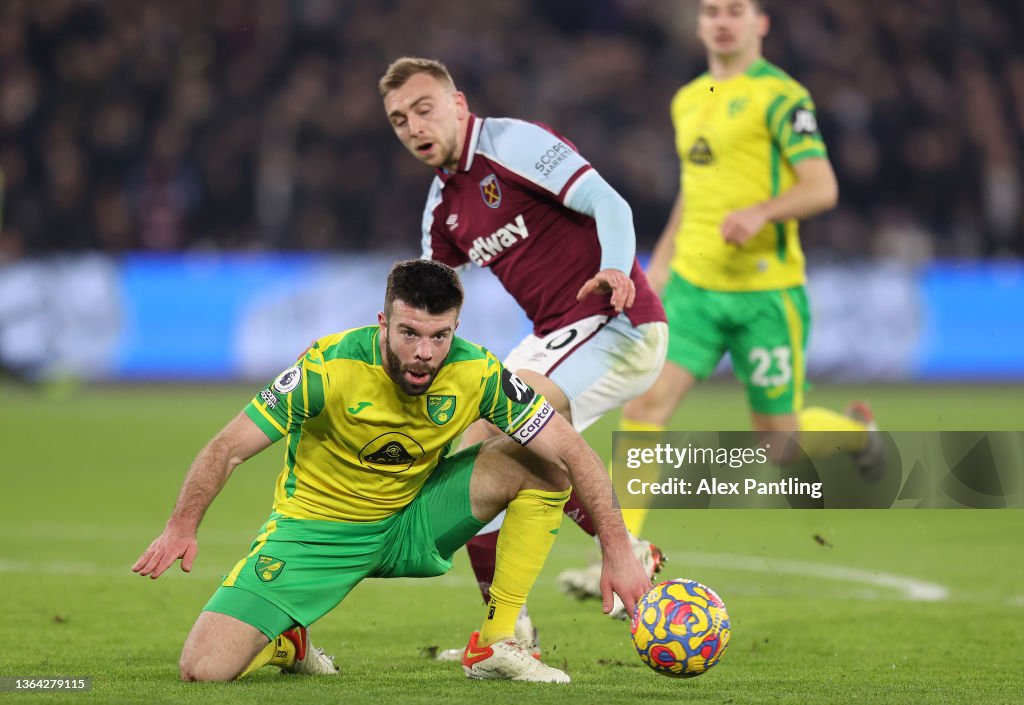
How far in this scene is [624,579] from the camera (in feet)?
15.4

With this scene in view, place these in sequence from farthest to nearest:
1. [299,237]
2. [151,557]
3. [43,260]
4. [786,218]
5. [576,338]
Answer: [299,237]
[43,260]
[786,218]
[576,338]
[151,557]

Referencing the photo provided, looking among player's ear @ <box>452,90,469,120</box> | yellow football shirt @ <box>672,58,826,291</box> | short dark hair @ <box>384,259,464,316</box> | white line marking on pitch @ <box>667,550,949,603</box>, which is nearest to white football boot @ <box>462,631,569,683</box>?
short dark hair @ <box>384,259,464,316</box>

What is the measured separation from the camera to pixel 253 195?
58.1ft

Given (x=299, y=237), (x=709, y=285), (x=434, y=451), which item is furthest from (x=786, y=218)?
(x=299, y=237)

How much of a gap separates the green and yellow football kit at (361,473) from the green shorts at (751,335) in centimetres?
217

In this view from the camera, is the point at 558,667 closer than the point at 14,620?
Yes

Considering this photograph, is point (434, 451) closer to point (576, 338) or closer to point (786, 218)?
point (576, 338)

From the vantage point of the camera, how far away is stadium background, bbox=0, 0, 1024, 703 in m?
13.2

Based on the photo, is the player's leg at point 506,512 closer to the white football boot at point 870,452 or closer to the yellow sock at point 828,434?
the yellow sock at point 828,434

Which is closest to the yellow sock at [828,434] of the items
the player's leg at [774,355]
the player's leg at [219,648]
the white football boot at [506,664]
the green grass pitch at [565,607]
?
the player's leg at [774,355]

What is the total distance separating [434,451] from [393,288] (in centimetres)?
70

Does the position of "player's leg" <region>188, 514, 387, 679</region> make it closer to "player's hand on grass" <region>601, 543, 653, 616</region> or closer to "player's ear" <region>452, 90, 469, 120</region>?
"player's hand on grass" <region>601, 543, 653, 616</region>

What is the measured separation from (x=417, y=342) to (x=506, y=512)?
856mm

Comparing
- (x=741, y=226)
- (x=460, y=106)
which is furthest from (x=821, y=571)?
(x=460, y=106)
